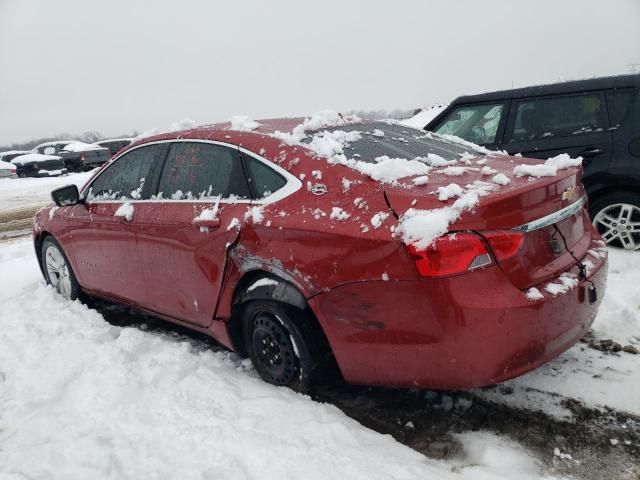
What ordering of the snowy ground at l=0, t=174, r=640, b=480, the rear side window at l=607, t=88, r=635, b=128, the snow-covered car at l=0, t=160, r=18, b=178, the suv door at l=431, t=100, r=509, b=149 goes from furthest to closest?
1. the snow-covered car at l=0, t=160, r=18, b=178
2. the suv door at l=431, t=100, r=509, b=149
3. the rear side window at l=607, t=88, r=635, b=128
4. the snowy ground at l=0, t=174, r=640, b=480

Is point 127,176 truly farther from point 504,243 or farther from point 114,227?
point 504,243

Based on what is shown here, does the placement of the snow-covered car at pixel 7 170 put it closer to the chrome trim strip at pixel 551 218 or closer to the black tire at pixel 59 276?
the black tire at pixel 59 276

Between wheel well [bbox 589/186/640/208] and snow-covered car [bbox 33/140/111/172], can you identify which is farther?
snow-covered car [bbox 33/140/111/172]

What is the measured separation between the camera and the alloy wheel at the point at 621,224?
4.94 metres

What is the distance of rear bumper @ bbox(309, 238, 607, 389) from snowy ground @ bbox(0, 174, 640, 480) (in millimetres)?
382

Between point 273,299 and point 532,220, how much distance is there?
55.2 inches

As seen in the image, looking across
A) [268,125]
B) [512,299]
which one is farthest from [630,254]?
[268,125]

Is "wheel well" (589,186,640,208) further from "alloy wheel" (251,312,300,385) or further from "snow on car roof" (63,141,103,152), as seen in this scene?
"snow on car roof" (63,141,103,152)

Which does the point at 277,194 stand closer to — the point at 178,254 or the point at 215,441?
the point at 178,254

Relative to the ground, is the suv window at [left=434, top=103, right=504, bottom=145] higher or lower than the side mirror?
higher

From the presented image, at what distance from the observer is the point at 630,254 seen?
15.9 feet

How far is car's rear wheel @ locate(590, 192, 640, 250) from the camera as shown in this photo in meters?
4.93

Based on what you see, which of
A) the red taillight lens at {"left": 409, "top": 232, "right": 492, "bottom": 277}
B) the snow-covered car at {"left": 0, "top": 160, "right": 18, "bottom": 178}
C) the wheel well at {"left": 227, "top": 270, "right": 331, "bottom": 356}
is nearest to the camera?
the red taillight lens at {"left": 409, "top": 232, "right": 492, "bottom": 277}

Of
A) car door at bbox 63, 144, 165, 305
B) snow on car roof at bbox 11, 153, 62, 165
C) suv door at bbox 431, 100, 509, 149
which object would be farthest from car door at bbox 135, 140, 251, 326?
snow on car roof at bbox 11, 153, 62, 165
